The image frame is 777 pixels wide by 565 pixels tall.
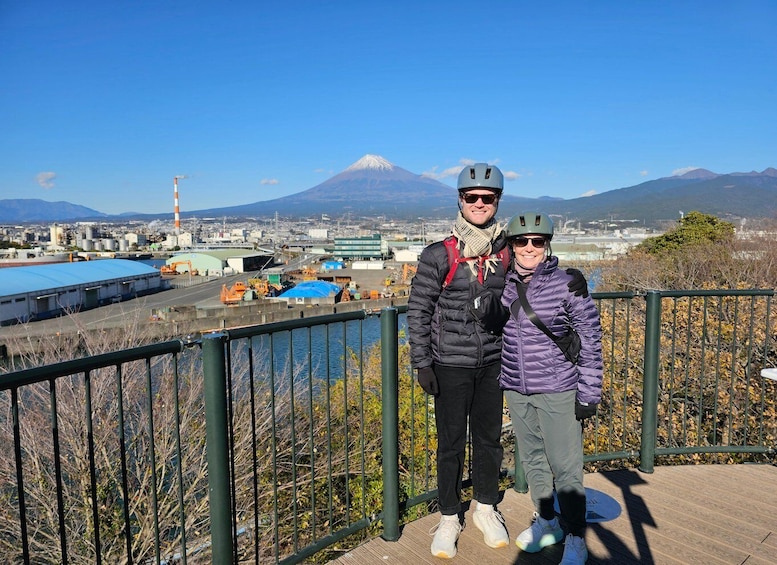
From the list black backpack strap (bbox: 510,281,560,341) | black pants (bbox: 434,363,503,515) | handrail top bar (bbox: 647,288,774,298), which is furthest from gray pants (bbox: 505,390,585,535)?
handrail top bar (bbox: 647,288,774,298)

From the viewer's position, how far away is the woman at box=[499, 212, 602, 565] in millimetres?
2381

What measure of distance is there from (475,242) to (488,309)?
31 centimetres

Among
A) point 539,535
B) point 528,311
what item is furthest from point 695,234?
point 528,311

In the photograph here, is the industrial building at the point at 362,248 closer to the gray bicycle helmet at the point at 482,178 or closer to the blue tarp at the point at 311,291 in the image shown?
the blue tarp at the point at 311,291

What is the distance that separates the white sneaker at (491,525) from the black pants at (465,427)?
7 centimetres

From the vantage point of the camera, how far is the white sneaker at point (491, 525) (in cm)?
268

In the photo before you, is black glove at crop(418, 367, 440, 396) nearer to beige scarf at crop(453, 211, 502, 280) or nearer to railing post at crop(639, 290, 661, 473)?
beige scarf at crop(453, 211, 502, 280)

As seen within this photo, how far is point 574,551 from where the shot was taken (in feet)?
8.07

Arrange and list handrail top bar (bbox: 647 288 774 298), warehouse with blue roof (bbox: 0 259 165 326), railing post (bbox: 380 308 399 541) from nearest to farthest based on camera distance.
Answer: railing post (bbox: 380 308 399 541) < handrail top bar (bbox: 647 288 774 298) < warehouse with blue roof (bbox: 0 259 165 326)

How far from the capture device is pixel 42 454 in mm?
10211

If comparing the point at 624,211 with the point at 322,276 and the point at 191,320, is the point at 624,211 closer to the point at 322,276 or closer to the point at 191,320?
the point at 322,276

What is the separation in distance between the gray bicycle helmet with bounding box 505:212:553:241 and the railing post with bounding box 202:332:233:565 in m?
1.35

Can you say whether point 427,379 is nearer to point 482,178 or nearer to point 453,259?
point 453,259

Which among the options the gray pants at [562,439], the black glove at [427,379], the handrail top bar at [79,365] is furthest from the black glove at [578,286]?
the handrail top bar at [79,365]
